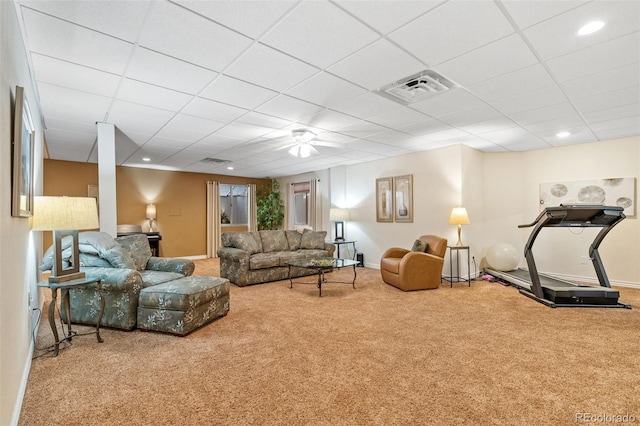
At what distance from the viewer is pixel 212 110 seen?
373 cm

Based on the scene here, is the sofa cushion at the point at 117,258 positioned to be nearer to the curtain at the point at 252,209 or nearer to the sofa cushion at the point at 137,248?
the sofa cushion at the point at 137,248

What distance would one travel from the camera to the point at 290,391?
2105mm

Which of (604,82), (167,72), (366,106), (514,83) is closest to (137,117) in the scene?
(167,72)

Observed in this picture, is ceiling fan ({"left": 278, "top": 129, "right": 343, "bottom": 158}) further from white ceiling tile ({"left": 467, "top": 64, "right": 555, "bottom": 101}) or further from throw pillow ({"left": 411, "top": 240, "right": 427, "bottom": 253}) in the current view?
throw pillow ({"left": 411, "top": 240, "right": 427, "bottom": 253})

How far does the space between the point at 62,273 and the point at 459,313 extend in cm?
408

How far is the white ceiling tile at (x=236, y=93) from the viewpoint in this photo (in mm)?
3006

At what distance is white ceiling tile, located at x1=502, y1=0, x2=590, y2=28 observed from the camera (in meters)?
1.91

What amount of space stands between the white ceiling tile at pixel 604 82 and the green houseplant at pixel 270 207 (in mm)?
7452

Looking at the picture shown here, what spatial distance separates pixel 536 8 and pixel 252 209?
338 inches

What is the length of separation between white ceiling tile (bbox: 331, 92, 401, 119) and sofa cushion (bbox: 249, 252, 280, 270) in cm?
292

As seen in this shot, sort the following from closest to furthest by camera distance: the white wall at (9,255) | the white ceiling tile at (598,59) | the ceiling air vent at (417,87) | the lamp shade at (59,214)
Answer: the white wall at (9,255) < the white ceiling tile at (598,59) < the lamp shade at (59,214) < the ceiling air vent at (417,87)

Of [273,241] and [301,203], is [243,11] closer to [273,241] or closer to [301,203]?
[273,241]

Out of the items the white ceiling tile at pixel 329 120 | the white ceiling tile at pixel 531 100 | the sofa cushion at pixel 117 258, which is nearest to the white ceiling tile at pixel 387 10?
the white ceiling tile at pixel 329 120

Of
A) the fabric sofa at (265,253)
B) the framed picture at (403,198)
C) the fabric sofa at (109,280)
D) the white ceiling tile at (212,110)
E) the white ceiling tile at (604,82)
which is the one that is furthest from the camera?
the framed picture at (403,198)
